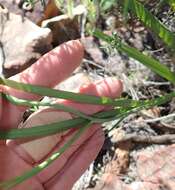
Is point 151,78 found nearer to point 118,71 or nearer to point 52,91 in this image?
point 118,71

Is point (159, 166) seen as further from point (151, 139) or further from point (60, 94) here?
point (60, 94)

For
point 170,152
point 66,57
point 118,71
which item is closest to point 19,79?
point 66,57

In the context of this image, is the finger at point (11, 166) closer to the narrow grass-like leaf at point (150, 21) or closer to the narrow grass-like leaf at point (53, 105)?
the narrow grass-like leaf at point (53, 105)

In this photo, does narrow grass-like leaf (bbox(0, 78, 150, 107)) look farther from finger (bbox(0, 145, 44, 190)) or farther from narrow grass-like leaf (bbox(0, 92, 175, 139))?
finger (bbox(0, 145, 44, 190))

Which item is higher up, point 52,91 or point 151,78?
point 52,91

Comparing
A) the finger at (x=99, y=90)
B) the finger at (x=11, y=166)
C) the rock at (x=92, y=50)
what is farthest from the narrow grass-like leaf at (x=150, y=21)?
the rock at (x=92, y=50)
